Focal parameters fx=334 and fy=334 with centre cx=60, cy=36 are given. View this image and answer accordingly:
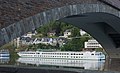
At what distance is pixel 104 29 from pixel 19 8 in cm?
1124

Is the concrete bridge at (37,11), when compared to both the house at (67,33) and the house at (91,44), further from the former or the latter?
the house at (67,33)

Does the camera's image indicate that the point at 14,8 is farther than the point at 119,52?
No

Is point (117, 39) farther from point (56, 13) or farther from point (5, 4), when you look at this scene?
point (5, 4)

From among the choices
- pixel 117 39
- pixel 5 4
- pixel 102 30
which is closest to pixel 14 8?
pixel 5 4

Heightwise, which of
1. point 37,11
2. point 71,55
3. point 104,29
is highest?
point 37,11

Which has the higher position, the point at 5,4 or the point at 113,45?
the point at 5,4

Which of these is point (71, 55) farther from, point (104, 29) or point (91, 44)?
point (104, 29)

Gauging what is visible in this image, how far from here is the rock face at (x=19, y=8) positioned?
8633 mm

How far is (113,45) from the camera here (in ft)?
71.3

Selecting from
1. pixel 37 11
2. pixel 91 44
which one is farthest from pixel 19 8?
pixel 91 44

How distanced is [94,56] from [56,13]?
2825cm

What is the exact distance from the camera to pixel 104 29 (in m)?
19.7

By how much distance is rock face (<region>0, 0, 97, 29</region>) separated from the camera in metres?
8.63

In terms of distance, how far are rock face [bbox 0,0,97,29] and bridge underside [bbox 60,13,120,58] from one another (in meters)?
5.58
